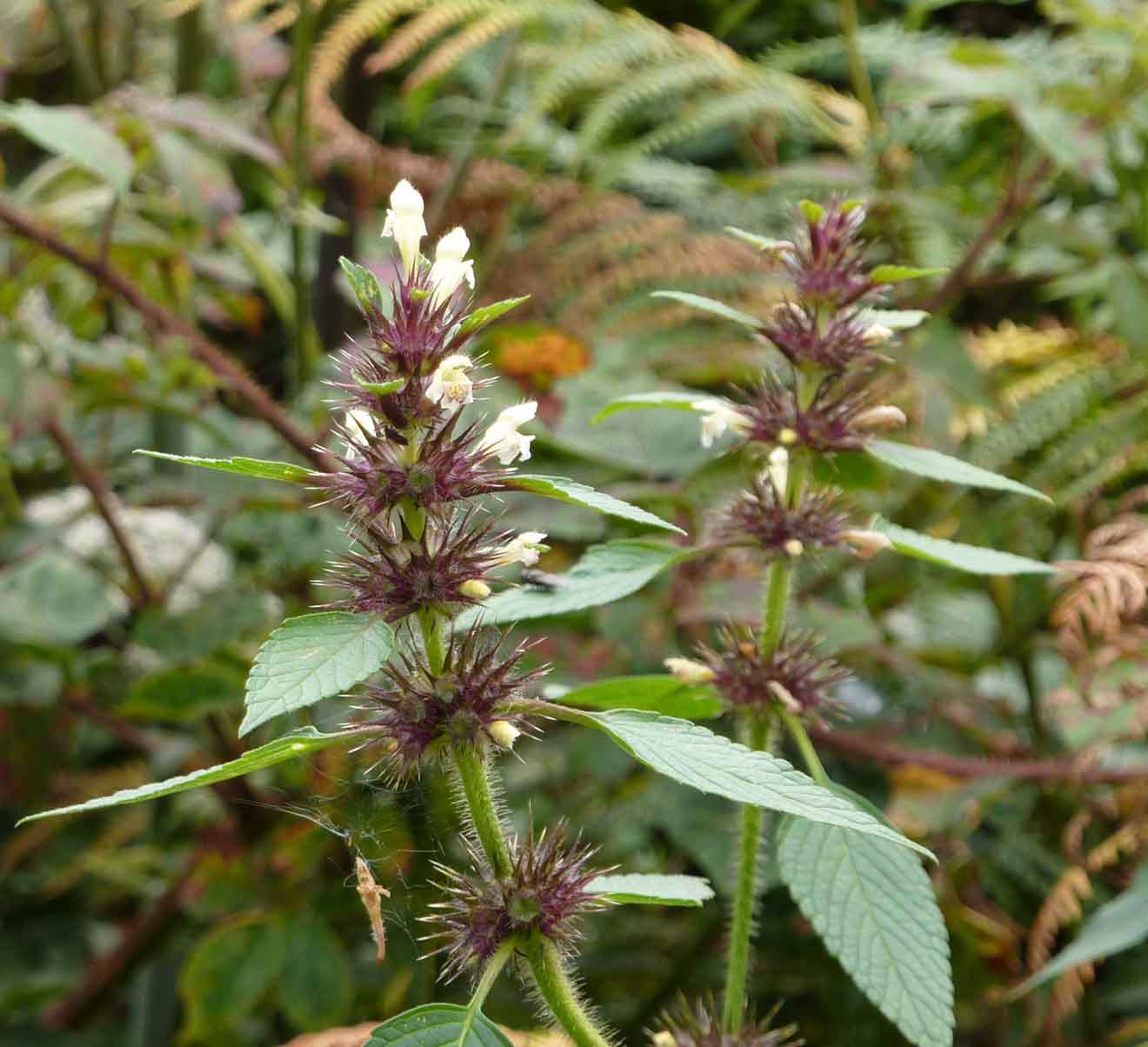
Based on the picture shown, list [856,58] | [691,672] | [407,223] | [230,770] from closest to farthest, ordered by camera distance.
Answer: [230,770], [407,223], [691,672], [856,58]

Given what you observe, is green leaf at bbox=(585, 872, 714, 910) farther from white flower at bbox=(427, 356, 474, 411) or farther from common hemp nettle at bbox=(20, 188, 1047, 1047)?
white flower at bbox=(427, 356, 474, 411)

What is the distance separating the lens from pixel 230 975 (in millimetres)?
1095

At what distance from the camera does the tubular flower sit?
1.90 feet

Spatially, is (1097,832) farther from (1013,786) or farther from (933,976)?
(933,976)

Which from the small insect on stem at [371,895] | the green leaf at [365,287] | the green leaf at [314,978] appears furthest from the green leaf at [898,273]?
the green leaf at [314,978]

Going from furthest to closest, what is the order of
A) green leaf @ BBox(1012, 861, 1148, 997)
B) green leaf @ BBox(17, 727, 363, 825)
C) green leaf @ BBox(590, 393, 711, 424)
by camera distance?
green leaf @ BBox(1012, 861, 1148, 997) → green leaf @ BBox(590, 393, 711, 424) → green leaf @ BBox(17, 727, 363, 825)

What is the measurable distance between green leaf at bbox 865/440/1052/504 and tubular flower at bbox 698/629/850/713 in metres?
0.10

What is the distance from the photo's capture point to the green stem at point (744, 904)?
21.1 inches

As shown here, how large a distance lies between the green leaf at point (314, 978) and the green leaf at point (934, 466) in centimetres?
74

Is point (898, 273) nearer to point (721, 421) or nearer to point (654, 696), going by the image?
point (721, 421)

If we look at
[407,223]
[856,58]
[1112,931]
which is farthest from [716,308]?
[856,58]

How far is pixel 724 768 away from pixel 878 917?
0.17m

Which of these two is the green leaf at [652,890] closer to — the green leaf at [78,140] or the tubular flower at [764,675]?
the tubular flower at [764,675]

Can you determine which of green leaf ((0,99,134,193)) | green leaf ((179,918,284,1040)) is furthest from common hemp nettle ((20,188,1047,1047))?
green leaf ((179,918,284,1040))
